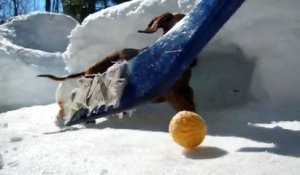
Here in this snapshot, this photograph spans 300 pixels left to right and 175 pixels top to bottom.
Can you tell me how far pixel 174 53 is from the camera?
→ 8.83ft

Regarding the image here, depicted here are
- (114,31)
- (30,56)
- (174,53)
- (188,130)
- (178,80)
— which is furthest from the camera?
(30,56)

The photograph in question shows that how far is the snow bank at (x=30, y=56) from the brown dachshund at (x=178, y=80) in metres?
2.00

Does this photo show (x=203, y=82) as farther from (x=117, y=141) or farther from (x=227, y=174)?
(x=227, y=174)

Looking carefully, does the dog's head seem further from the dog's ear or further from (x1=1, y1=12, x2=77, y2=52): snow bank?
(x1=1, y1=12, x2=77, y2=52): snow bank

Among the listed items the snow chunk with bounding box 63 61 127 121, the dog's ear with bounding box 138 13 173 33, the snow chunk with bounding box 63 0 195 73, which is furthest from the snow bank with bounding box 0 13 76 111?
the dog's ear with bounding box 138 13 173 33

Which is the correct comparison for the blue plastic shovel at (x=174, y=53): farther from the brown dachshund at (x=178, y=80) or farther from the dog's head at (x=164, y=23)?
the dog's head at (x=164, y=23)

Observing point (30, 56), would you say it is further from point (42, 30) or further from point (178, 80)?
point (178, 80)

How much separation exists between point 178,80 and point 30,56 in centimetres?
382

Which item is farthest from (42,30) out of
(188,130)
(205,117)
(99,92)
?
(188,130)

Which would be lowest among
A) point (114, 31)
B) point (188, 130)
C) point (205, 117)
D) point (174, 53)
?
point (205, 117)

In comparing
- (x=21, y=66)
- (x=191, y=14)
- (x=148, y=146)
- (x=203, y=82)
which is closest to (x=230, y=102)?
(x=203, y=82)

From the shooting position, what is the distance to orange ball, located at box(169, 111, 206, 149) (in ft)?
A: 7.50

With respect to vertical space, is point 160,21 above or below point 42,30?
above

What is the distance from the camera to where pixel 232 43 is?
11.6 feet
